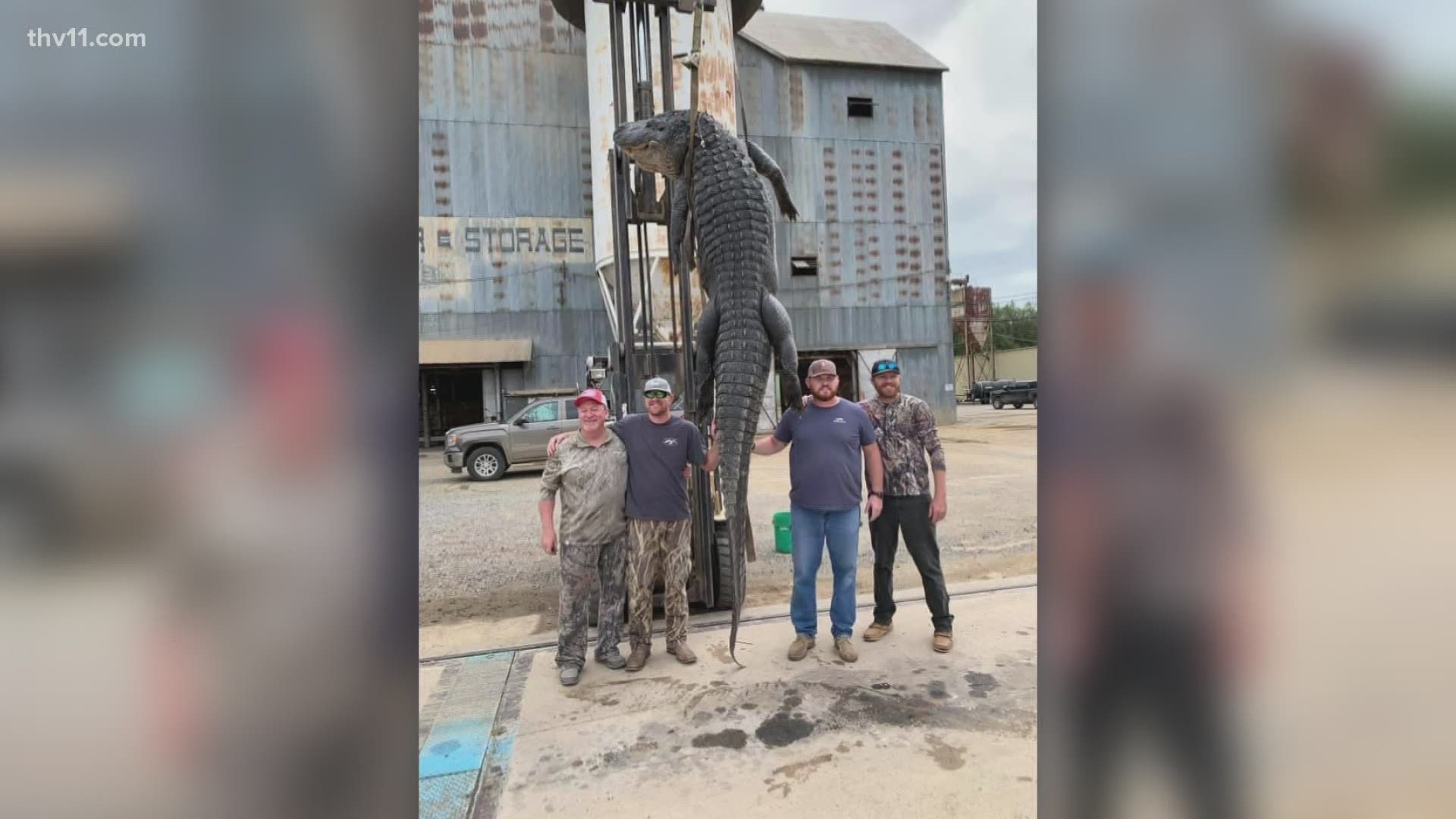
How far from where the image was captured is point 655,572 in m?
3.65

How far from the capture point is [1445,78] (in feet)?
1.86

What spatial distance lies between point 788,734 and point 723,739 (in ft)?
0.92

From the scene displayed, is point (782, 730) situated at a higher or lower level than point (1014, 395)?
lower

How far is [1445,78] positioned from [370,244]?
1.07 meters

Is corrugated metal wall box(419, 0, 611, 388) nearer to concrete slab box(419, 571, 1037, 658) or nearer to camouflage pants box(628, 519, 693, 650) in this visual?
concrete slab box(419, 571, 1037, 658)

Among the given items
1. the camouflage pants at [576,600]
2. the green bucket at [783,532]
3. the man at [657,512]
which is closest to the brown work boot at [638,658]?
the man at [657,512]

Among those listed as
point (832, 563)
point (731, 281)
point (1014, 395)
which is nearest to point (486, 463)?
point (832, 563)

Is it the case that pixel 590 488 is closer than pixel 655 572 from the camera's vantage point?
Yes

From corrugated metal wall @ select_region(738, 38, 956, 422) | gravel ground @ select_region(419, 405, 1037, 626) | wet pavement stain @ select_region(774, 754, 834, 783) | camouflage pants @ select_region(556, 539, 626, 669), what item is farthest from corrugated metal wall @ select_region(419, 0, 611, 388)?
wet pavement stain @ select_region(774, 754, 834, 783)

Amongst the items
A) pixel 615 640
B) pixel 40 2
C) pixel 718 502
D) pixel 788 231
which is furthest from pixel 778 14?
pixel 40 2

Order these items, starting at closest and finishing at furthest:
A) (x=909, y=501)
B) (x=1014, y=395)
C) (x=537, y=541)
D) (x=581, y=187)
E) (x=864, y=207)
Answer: (x=909, y=501) → (x=537, y=541) → (x=581, y=187) → (x=864, y=207) → (x=1014, y=395)

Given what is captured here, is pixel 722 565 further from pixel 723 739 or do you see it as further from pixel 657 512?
pixel 723 739

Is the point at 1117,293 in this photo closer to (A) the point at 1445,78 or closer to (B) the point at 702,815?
(A) the point at 1445,78

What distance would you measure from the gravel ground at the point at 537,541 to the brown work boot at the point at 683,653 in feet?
3.67
